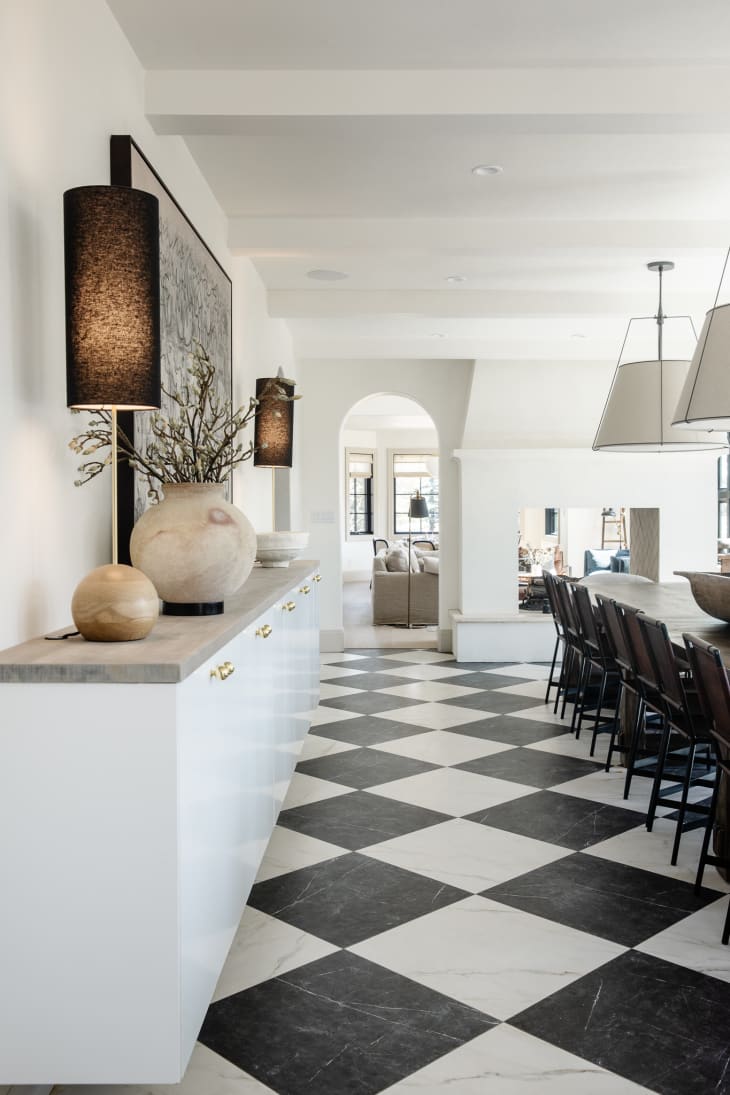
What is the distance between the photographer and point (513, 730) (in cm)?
568

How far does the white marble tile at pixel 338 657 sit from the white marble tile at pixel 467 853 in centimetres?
451

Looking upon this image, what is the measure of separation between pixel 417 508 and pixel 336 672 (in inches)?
346

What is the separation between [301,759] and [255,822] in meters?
2.09

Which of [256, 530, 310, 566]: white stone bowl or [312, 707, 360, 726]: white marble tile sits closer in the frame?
[256, 530, 310, 566]: white stone bowl

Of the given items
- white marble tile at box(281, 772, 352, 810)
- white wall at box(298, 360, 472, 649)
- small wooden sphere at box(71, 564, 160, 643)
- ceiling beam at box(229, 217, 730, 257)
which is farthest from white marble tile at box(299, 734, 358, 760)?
white wall at box(298, 360, 472, 649)

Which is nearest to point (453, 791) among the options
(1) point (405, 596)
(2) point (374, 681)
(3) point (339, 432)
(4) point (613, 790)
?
(4) point (613, 790)

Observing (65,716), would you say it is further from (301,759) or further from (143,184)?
(301,759)

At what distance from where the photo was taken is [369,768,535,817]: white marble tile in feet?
13.8

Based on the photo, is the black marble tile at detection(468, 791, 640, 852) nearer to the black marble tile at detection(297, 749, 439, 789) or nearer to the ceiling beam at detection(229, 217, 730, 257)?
the black marble tile at detection(297, 749, 439, 789)

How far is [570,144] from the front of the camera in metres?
3.85

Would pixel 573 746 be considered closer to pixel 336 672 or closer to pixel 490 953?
pixel 490 953

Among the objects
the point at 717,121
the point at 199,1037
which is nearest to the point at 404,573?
the point at 717,121

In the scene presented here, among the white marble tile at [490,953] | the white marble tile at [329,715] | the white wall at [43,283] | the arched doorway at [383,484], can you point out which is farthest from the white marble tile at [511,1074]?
the arched doorway at [383,484]

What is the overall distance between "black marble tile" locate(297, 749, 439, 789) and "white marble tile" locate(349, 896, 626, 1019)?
152 cm
